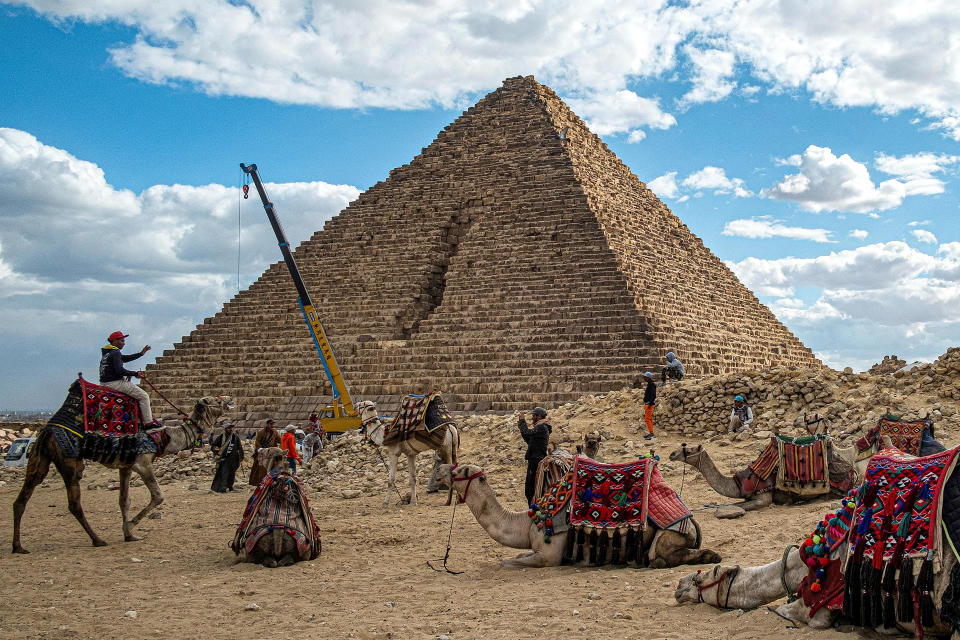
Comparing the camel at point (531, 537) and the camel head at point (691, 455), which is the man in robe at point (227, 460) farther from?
the camel head at point (691, 455)

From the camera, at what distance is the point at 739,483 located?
7.08 meters

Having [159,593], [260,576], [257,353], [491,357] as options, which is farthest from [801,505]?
[257,353]

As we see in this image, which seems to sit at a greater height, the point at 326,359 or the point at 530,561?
the point at 326,359

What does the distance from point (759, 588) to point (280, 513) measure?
144 inches

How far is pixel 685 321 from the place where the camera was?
22562mm

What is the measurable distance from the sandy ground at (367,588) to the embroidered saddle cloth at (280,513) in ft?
0.68

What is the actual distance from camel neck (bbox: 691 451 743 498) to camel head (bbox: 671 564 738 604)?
266 centimetres

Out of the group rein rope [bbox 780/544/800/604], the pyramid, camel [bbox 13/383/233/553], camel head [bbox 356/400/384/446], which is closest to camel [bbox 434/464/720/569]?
rein rope [bbox 780/544/800/604]

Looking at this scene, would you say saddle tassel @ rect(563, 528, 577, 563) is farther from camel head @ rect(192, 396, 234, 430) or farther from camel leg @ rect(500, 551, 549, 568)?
camel head @ rect(192, 396, 234, 430)

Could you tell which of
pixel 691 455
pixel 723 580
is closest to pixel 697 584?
pixel 723 580

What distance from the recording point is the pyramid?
20.1m

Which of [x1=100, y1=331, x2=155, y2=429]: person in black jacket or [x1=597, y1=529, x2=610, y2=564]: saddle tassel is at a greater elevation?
[x1=100, y1=331, x2=155, y2=429]: person in black jacket

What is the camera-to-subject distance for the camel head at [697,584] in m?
4.15

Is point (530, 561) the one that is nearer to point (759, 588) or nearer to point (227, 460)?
point (759, 588)
